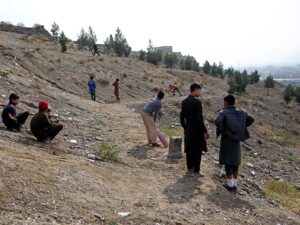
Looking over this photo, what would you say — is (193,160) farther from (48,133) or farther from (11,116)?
(11,116)

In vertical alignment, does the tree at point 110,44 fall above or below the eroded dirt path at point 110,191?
above

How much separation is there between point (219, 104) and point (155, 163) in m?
23.0

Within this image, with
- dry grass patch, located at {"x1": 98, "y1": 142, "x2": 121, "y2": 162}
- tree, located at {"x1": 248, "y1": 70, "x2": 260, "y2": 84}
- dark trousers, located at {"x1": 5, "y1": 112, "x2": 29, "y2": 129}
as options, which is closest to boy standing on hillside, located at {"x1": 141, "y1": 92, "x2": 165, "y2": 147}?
dry grass patch, located at {"x1": 98, "y1": 142, "x2": 121, "y2": 162}

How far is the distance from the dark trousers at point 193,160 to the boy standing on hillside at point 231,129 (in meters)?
0.57

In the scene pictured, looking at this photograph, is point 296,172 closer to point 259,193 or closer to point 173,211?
point 259,193

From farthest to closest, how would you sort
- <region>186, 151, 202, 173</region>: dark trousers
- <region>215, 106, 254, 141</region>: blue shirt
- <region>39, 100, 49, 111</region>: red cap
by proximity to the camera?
<region>39, 100, 49, 111</region>: red cap
<region>186, 151, 202, 173</region>: dark trousers
<region>215, 106, 254, 141</region>: blue shirt

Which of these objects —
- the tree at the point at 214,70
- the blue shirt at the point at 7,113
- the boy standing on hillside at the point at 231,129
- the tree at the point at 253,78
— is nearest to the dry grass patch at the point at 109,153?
the blue shirt at the point at 7,113

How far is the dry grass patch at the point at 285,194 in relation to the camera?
30.1 feet

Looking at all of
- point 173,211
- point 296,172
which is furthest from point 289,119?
point 173,211

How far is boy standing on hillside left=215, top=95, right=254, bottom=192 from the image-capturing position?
311 inches

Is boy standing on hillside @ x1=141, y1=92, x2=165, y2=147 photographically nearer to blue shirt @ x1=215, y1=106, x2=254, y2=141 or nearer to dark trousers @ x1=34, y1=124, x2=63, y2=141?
dark trousers @ x1=34, y1=124, x2=63, y2=141

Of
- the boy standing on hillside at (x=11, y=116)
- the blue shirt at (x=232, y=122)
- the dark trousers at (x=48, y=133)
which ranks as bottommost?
the dark trousers at (x=48, y=133)

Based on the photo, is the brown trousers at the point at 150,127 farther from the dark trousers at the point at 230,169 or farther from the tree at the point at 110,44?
the tree at the point at 110,44

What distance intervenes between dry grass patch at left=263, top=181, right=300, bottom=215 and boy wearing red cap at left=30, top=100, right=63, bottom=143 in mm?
5071
